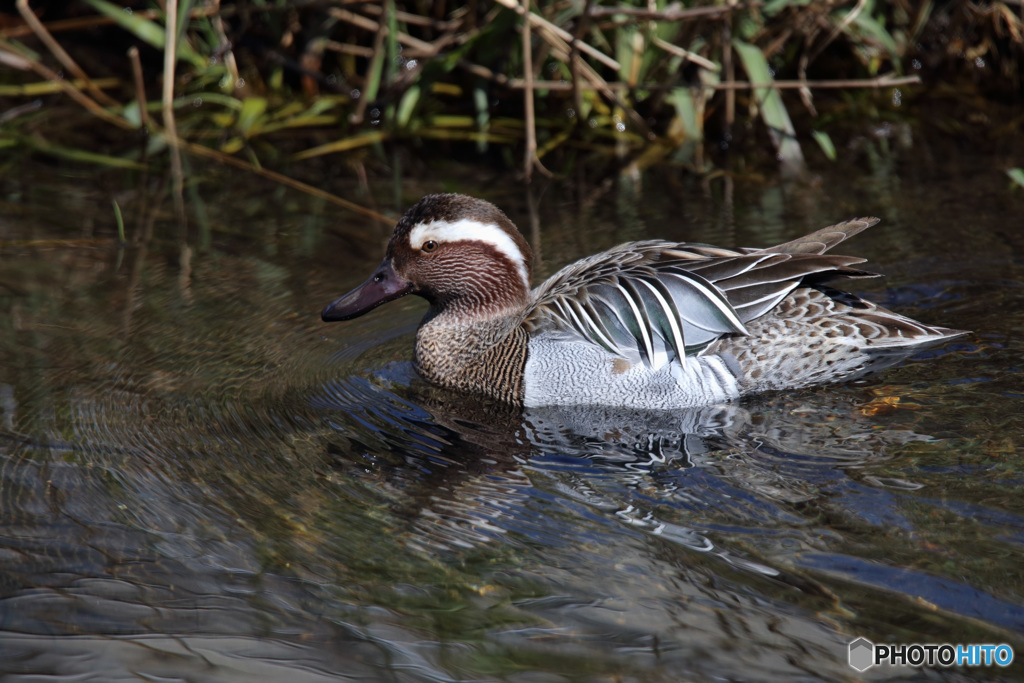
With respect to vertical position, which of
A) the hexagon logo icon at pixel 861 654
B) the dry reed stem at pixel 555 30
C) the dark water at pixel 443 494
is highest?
the dry reed stem at pixel 555 30

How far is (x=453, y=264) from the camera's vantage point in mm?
5168

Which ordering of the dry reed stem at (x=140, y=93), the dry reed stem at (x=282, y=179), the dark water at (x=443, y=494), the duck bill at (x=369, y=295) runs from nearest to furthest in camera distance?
the dark water at (x=443, y=494) → the duck bill at (x=369, y=295) → the dry reed stem at (x=282, y=179) → the dry reed stem at (x=140, y=93)

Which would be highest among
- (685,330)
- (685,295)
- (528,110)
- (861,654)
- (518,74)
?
(518,74)

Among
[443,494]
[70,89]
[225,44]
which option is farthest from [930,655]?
[70,89]

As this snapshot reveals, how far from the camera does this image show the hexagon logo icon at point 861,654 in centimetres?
287

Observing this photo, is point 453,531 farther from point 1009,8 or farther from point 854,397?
point 1009,8

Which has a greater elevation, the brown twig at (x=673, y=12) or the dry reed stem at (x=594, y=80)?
the brown twig at (x=673, y=12)

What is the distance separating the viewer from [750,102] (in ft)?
25.9

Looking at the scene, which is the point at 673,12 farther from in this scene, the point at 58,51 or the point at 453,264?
the point at 58,51

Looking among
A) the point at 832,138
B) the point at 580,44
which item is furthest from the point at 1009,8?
the point at 580,44

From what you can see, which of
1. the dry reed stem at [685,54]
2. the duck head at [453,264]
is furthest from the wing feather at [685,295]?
the dry reed stem at [685,54]

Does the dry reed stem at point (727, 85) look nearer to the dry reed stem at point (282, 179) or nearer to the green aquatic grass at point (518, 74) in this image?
the green aquatic grass at point (518, 74)

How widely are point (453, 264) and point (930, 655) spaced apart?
297 centimetres

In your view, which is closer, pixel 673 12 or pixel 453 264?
pixel 453 264
